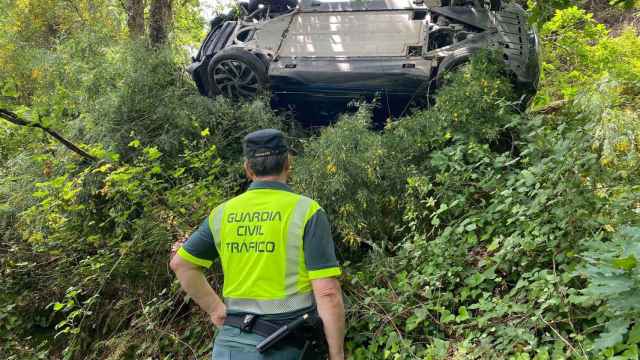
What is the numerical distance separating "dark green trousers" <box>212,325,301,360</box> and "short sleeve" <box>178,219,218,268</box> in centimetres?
33

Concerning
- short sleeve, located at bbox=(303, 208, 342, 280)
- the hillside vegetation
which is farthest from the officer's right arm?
the hillside vegetation

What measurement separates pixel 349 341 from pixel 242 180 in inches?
85.9

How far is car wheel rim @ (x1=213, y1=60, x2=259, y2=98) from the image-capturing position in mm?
6691

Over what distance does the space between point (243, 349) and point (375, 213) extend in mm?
2821

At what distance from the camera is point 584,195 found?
13.1ft

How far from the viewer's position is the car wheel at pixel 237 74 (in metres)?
6.67

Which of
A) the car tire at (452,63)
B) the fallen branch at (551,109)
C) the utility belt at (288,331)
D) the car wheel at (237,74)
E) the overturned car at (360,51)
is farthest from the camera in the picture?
the fallen branch at (551,109)

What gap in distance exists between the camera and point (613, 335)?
290 cm

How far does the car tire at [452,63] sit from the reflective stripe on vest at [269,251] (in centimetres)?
390

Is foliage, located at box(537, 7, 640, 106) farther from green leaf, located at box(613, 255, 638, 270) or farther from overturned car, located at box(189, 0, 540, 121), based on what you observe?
green leaf, located at box(613, 255, 638, 270)

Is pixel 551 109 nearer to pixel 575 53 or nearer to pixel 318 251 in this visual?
pixel 575 53

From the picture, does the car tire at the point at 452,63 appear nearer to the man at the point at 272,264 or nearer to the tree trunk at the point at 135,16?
the man at the point at 272,264

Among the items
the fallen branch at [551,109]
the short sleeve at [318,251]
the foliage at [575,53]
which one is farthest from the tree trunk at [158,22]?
the short sleeve at [318,251]

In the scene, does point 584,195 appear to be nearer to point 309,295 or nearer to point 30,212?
point 309,295
